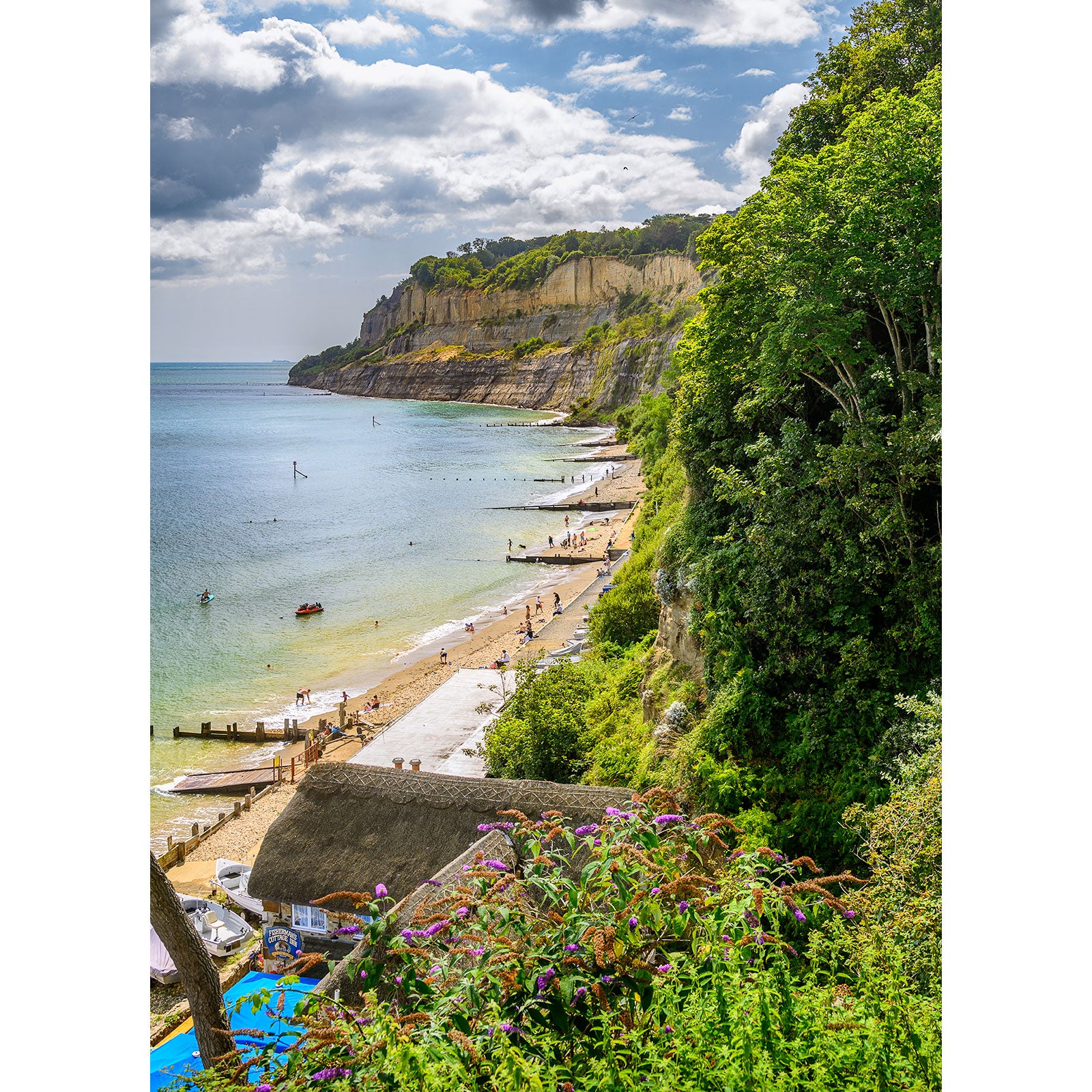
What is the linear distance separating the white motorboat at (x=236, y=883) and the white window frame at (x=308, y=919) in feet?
1.75

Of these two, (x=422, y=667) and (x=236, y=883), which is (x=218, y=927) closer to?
(x=236, y=883)

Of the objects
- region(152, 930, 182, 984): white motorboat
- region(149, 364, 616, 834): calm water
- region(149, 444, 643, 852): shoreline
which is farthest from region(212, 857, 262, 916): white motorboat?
region(149, 364, 616, 834): calm water

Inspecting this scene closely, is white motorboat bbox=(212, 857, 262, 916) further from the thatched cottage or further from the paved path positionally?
the paved path

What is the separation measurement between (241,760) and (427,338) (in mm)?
100852

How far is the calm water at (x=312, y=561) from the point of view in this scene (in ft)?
68.3

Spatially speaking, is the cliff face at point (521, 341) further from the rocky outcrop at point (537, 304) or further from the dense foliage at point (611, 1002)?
the dense foliage at point (611, 1002)

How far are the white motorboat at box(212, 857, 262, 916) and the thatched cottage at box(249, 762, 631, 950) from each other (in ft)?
0.81

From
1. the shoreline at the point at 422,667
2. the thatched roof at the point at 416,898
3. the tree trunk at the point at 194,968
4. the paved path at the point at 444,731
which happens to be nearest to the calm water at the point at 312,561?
the shoreline at the point at 422,667

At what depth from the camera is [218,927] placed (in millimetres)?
9711
